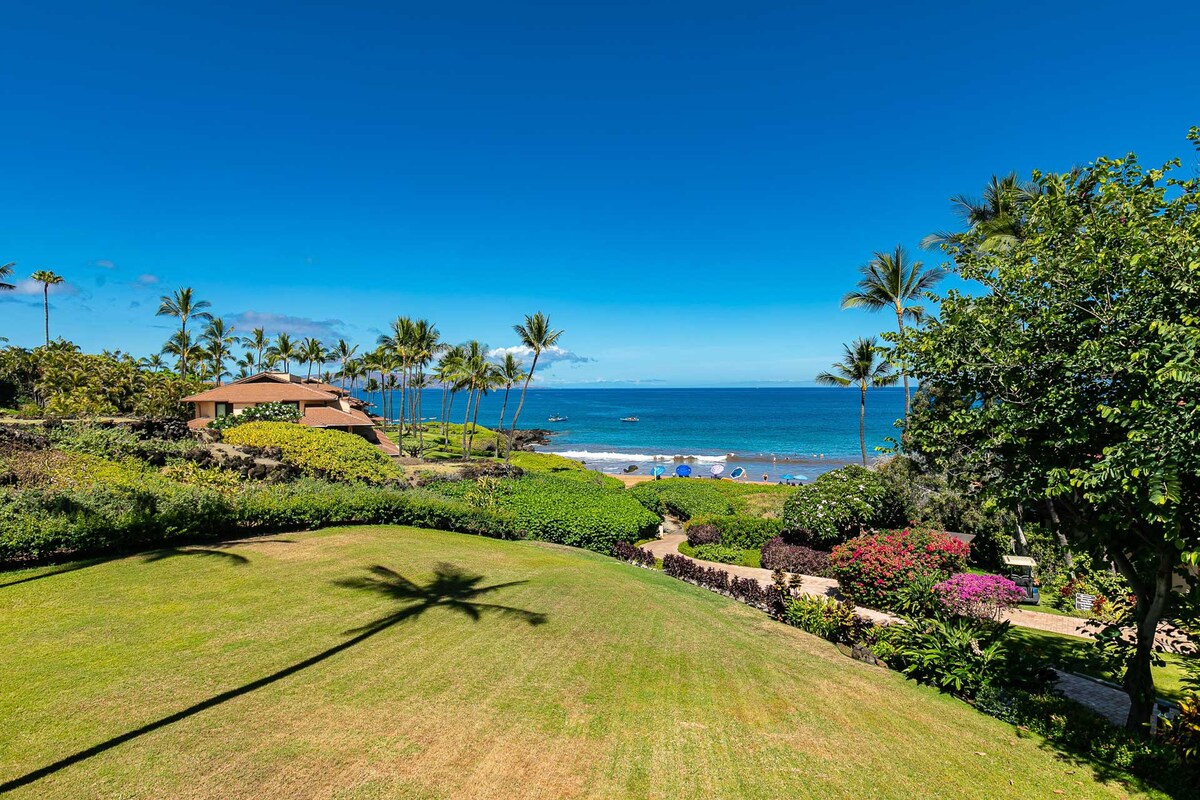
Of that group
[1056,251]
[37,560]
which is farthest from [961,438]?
[37,560]

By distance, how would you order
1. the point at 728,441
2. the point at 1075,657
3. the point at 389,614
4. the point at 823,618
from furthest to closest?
the point at 728,441 → the point at 823,618 → the point at 1075,657 → the point at 389,614

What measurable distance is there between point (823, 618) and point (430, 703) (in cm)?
902

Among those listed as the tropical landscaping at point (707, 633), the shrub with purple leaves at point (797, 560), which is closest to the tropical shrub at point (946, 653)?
the tropical landscaping at point (707, 633)

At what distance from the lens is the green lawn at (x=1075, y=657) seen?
10.1 m

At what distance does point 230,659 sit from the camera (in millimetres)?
7574

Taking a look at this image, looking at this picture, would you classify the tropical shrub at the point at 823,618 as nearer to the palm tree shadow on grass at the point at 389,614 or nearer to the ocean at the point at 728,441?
the palm tree shadow on grass at the point at 389,614

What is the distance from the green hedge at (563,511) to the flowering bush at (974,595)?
1243cm

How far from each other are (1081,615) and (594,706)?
16.5 meters

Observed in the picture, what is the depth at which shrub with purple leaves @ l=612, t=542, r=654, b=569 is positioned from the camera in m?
20.9

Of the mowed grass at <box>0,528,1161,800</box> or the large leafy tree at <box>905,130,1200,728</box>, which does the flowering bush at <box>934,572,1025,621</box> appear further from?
the large leafy tree at <box>905,130,1200,728</box>

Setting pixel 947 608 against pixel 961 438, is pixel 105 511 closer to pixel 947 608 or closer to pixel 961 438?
pixel 961 438

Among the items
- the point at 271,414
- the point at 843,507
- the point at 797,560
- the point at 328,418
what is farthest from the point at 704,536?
the point at 328,418

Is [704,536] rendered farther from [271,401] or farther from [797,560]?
[271,401]

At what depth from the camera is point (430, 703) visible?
6.94 m
